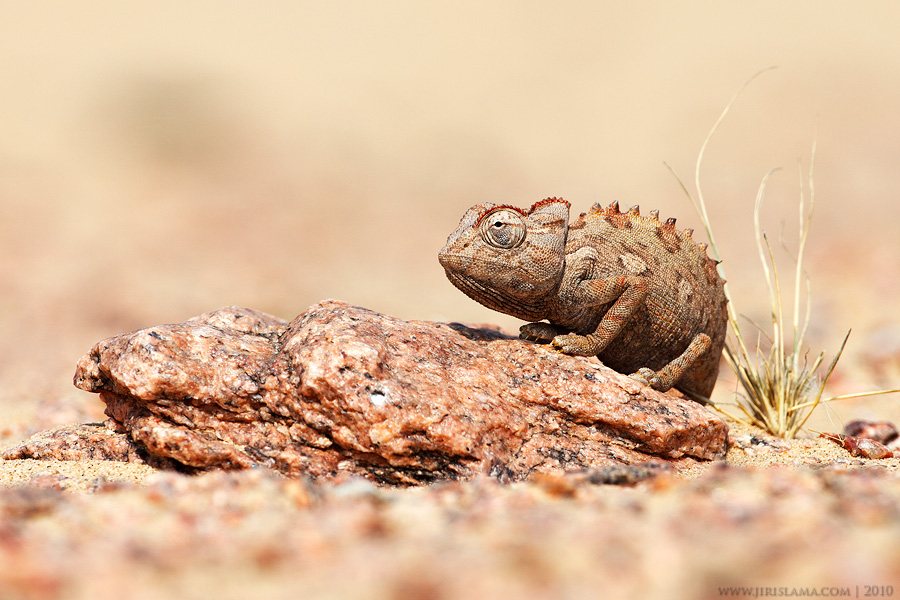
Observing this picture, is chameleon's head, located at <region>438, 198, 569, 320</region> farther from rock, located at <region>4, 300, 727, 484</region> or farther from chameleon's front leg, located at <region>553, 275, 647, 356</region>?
rock, located at <region>4, 300, 727, 484</region>

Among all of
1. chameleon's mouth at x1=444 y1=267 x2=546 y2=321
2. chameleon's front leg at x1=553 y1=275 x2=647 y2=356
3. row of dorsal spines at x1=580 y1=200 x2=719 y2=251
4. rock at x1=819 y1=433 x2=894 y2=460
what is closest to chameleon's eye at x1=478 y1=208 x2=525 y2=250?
chameleon's mouth at x1=444 y1=267 x2=546 y2=321

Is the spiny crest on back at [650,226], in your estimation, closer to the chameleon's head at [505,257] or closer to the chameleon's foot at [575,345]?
the chameleon's head at [505,257]

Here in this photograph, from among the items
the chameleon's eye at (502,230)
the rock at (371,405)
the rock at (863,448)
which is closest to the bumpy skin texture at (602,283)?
the chameleon's eye at (502,230)

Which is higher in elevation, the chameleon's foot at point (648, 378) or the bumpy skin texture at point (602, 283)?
the bumpy skin texture at point (602, 283)

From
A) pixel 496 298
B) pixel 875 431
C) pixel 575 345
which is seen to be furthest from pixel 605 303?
pixel 875 431

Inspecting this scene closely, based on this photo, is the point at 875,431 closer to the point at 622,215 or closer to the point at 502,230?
the point at 622,215
